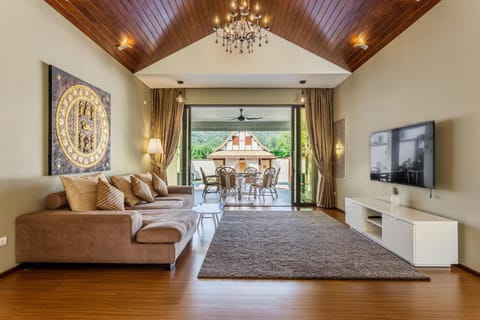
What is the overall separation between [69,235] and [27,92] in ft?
5.20

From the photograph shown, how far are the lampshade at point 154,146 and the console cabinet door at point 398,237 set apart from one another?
15.8 ft

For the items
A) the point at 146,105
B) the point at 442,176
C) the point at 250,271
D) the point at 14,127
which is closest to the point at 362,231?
the point at 442,176

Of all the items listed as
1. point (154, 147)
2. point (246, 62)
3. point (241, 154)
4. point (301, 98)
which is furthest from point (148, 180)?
point (241, 154)

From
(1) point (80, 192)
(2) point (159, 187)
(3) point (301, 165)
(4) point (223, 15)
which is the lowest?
(2) point (159, 187)

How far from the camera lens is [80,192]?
11.3 feet

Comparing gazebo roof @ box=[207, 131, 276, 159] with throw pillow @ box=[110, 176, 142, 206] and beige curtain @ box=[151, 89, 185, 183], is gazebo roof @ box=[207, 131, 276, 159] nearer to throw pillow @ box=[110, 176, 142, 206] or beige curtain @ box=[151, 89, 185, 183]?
beige curtain @ box=[151, 89, 185, 183]

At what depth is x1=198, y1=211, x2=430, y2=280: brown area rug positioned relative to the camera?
2926 millimetres

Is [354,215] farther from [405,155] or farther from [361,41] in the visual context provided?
[361,41]

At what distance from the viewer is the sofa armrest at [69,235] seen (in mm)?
3000

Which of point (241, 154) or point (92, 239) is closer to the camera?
point (92, 239)

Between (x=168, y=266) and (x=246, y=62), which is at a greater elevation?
(x=246, y=62)

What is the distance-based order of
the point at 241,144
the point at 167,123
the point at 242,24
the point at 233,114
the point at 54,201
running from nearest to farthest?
the point at 54,201, the point at 242,24, the point at 167,123, the point at 233,114, the point at 241,144

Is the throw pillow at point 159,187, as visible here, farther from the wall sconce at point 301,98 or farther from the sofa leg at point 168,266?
the wall sconce at point 301,98

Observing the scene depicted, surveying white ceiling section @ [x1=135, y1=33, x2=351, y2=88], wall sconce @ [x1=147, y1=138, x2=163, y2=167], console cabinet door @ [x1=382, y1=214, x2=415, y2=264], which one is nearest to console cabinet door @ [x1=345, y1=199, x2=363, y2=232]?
console cabinet door @ [x1=382, y1=214, x2=415, y2=264]
